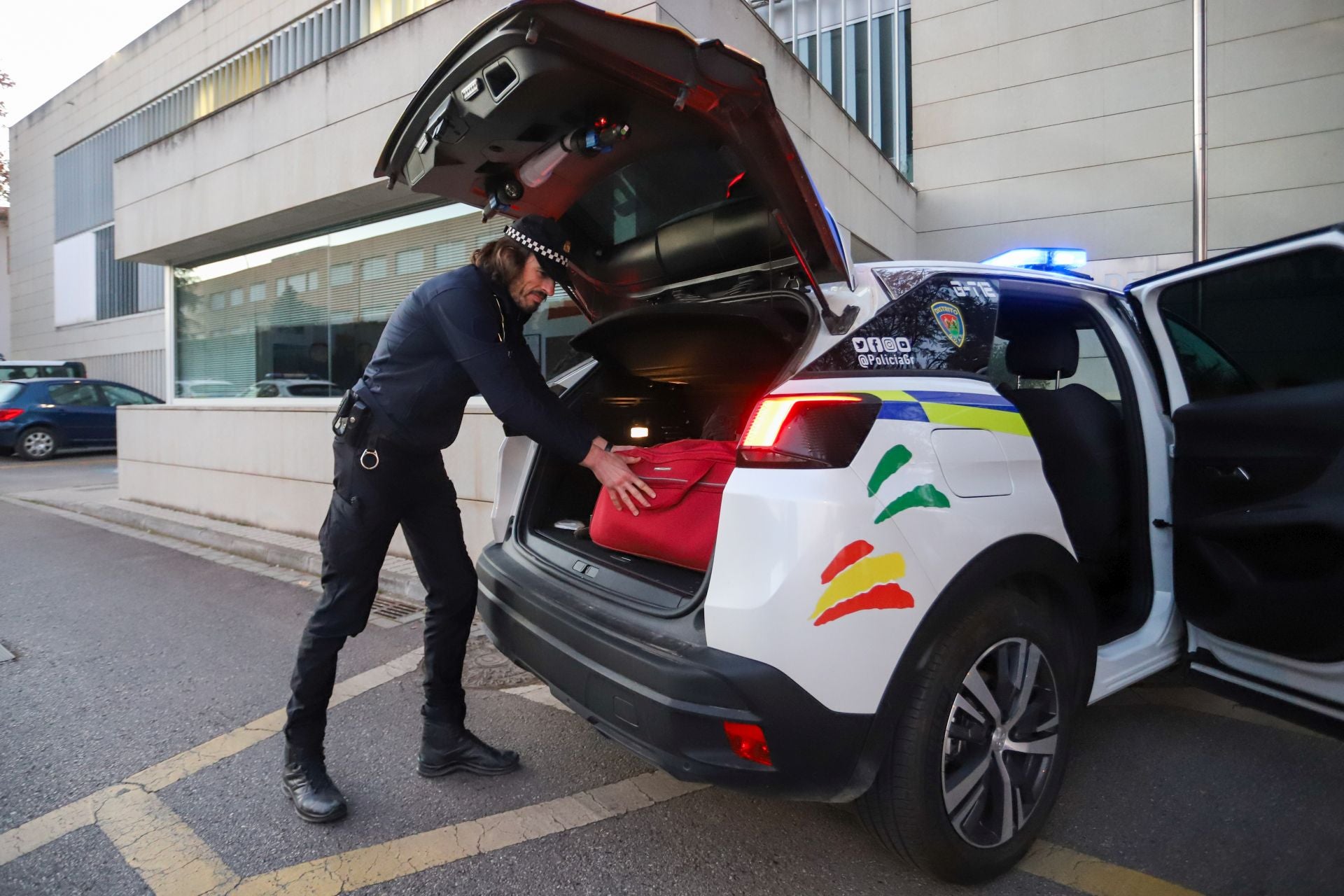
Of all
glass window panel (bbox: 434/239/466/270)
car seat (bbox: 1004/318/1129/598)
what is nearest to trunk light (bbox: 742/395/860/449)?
car seat (bbox: 1004/318/1129/598)

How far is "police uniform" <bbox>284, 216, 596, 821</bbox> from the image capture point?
2.40m

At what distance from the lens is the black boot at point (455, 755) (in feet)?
9.07

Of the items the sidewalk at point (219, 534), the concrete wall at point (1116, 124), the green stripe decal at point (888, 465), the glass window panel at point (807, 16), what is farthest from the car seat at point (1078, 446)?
the glass window panel at point (807, 16)

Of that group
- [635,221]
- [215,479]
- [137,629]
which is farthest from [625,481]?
[215,479]

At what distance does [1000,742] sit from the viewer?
2061mm

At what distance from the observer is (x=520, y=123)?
7.34ft

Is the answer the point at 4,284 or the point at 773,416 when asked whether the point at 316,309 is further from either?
the point at 4,284

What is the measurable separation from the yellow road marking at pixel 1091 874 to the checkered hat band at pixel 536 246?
7.47ft

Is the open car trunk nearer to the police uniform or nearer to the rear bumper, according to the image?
the rear bumper

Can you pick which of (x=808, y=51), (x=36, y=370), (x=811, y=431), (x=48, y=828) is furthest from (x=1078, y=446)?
(x=36, y=370)

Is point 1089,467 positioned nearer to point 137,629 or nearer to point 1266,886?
point 1266,886

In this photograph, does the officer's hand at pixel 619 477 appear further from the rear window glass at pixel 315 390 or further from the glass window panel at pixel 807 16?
the glass window panel at pixel 807 16

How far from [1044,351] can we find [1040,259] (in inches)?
15.3

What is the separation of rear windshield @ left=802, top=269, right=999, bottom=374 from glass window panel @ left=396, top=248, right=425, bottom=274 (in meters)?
5.44
